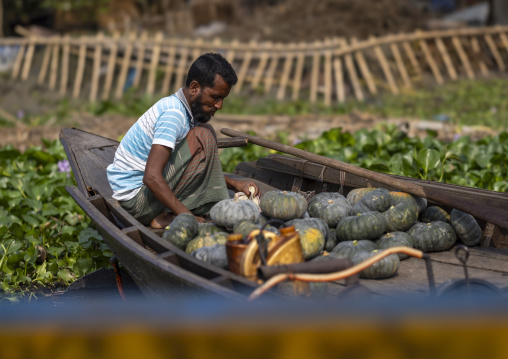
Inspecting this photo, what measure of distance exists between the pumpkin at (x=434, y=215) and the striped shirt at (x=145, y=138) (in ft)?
5.23

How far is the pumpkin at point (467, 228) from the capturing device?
3260 millimetres

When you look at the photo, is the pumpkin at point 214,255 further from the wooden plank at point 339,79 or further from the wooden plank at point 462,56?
the wooden plank at point 462,56

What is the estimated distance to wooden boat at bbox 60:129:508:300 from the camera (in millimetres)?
2369

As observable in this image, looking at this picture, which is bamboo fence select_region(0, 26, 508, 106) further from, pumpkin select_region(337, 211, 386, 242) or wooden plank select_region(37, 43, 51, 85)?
pumpkin select_region(337, 211, 386, 242)

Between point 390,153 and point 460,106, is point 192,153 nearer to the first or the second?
point 390,153

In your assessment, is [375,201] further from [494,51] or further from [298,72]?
[494,51]

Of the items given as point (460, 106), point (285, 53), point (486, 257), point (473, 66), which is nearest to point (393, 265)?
point (486, 257)

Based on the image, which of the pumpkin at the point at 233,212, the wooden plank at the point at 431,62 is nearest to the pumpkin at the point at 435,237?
the pumpkin at the point at 233,212

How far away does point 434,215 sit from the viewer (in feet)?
11.4

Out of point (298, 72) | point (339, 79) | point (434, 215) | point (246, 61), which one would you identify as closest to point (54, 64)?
point (246, 61)

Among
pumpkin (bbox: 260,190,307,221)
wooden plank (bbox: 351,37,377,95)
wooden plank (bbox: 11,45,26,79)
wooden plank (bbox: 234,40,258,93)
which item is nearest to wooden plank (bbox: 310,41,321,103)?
wooden plank (bbox: 351,37,377,95)

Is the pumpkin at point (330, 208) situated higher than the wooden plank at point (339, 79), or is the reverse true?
the wooden plank at point (339, 79)

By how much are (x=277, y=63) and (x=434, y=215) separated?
9394mm

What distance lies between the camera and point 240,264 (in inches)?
95.9
